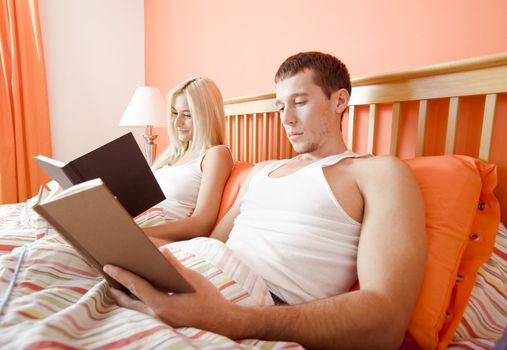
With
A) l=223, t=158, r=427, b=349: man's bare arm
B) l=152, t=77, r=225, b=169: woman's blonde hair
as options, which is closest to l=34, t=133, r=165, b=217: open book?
l=152, t=77, r=225, b=169: woman's blonde hair

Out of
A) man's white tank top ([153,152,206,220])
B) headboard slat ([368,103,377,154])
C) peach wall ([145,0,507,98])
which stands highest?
peach wall ([145,0,507,98])

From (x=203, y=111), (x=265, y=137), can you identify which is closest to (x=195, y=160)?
(x=203, y=111)

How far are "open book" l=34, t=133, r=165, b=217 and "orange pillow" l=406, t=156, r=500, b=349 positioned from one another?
757 mm

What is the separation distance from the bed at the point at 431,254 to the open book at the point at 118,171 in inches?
5.1

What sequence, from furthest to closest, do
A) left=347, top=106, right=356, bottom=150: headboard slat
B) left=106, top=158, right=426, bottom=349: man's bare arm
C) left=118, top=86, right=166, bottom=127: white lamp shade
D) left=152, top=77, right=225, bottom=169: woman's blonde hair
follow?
left=118, top=86, right=166, bottom=127: white lamp shade
left=152, top=77, right=225, bottom=169: woman's blonde hair
left=347, top=106, right=356, bottom=150: headboard slat
left=106, top=158, right=426, bottom=349: man's bare arm

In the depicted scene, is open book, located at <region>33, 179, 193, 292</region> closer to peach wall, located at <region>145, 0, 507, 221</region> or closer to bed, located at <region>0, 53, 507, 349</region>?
bed, located at <region>0, 53, 507, 349</region>

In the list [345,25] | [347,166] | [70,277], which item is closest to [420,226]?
[347,166]

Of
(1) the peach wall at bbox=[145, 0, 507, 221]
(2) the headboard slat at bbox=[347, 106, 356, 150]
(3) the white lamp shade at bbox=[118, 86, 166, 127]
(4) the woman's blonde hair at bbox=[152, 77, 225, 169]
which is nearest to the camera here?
(1) the peach wall at bbox=[145, 0, 507, 221]

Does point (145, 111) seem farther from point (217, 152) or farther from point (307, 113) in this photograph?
point (307, 113)

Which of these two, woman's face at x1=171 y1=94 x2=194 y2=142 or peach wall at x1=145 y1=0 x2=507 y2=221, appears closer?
peach wall at x1=145 y1=0 x2=507 y2=221

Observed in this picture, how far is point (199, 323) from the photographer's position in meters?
0.52

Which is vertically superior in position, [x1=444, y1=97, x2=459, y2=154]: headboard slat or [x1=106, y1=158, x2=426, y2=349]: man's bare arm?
[x1=444, y1=97, x2=459, y2=154]: headboard slat

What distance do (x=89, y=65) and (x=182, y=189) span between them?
Answer: 200 centimetres

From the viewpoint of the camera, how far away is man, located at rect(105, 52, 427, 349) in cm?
54
